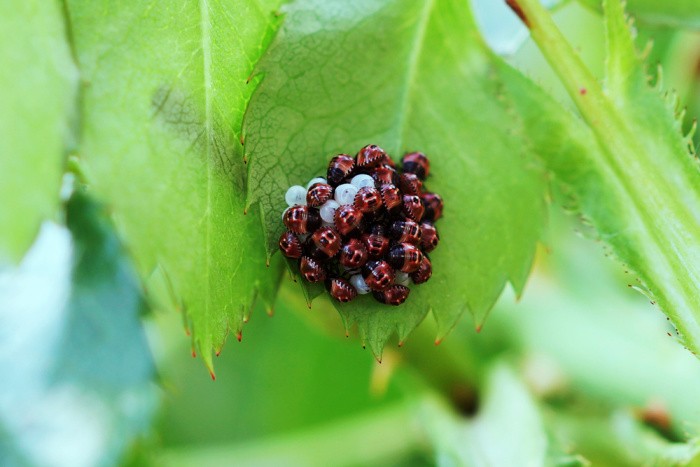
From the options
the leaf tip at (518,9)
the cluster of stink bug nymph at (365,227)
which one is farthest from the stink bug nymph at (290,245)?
the leaf tip at (518,9)

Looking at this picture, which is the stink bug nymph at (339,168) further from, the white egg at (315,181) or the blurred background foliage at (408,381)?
the blurred background foliage at (408,381)

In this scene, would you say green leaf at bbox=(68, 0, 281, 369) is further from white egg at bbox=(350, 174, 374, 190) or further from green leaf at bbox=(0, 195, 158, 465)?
green leaf at bbox=(0, 195, 158, 465)

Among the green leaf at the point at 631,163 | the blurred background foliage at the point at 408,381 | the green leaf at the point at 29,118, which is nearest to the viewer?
the green leaf at the point at 29,118

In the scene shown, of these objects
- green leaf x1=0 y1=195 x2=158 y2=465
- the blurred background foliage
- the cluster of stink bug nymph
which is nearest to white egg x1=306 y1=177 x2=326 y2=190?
the cluster of stink bug nymph

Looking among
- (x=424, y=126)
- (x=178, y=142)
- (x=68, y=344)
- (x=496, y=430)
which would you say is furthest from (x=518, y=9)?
(x=68, y=344)

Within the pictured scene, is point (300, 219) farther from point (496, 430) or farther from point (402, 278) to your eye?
point (496, 430)
